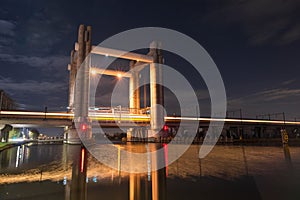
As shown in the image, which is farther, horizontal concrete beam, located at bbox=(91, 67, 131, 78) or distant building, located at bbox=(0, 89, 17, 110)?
horizontal concrete beam, located at bbox=(91, 67, 131, 78)

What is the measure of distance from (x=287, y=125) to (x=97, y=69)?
88623 millimetres

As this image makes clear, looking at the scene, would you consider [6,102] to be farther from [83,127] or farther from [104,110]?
[83,127]

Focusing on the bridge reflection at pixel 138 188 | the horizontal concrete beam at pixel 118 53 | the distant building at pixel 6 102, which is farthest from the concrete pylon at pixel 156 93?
the bridge reflection at pixel 138 188

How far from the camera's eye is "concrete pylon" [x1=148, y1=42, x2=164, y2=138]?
5122 centimetres

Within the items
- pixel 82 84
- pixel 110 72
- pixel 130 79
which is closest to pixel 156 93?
pixel 130 79

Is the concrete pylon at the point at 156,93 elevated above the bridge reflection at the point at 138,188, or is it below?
above

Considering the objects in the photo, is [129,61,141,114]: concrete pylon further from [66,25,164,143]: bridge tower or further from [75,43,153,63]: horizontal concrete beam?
[75,43,153,63]: horizontal concrete beam

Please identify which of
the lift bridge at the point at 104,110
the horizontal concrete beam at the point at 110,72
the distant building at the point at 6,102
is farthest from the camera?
the horizontal concrete beam at the point at 110,72

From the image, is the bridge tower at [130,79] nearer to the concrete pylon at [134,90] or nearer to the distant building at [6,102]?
the concrete pylon at [134,90]

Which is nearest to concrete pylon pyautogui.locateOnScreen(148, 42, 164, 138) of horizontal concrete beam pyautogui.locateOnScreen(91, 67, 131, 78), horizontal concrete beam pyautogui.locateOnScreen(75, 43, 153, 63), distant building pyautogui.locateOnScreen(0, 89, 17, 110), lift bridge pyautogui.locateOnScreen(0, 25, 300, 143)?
lift bridge pyautogui.locateOnScreen(0, 25, 300, 143)

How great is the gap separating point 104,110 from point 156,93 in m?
14.8

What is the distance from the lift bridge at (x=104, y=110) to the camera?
41.6 m

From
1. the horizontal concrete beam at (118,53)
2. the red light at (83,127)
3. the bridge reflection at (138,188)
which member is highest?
the horizontal concrete beam at (118,53)

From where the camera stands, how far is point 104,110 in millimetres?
52219
